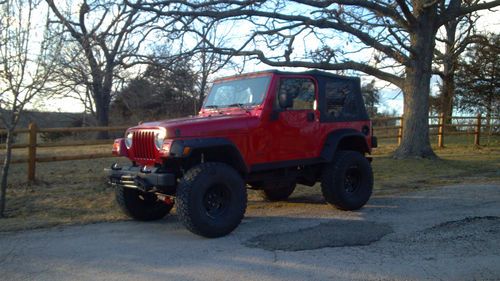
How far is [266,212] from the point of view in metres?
7.93

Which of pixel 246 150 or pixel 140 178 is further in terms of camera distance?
pixel 246 150

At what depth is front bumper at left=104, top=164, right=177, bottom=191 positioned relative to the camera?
6.04 m

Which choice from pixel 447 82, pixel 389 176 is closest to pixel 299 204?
pixel 389 176

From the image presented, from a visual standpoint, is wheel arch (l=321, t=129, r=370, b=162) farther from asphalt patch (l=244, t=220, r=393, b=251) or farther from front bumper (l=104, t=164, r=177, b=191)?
front bumper (l=104, t=164, r=177, b=191)

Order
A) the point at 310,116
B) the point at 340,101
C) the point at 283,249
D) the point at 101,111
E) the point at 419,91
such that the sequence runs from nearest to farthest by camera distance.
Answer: the point at 283,249 < the point at 310,116 < the point at 340,101 < the point at 419,91 < the point at 101,111

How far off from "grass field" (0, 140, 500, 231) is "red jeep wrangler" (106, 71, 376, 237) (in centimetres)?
128

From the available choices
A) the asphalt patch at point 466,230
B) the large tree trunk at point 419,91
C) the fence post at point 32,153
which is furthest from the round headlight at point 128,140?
the large tree trunk at point 419,91

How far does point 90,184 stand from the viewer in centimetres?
1039

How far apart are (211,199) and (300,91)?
2.33 m

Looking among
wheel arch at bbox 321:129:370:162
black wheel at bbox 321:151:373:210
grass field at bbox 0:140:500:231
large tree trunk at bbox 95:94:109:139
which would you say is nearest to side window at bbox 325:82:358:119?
wheel arch at bbox 321:129:370:162

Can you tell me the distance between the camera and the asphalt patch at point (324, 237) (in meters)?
5.84

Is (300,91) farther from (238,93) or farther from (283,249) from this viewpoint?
(283,249)

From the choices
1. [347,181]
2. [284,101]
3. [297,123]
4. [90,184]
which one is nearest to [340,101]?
[297,123]

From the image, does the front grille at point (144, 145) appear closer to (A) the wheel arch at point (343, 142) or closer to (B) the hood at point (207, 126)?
(B) the hood at point (207, 126)
